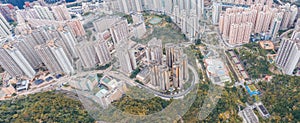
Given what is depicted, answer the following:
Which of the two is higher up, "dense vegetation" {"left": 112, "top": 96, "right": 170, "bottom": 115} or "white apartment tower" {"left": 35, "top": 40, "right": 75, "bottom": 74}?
"white apartment tower" {"left": 35, "top": 40, "right": 75, "bottom": 74}

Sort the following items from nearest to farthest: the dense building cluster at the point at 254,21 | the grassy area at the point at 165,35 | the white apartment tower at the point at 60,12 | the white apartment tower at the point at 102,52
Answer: the white apartment tower at the point at 102,52 < the dense building cluster at the point at 254,21 < the grassy area at the point at 165,35 < the white apartment tower at the point at 60,12

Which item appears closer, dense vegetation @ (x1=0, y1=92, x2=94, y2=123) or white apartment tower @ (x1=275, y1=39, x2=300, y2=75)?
dense vegetation @ (x1=0, y1=92, x2=94, y2=123)

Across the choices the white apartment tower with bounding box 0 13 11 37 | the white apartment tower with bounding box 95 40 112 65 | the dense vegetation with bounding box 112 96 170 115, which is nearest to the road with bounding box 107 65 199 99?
the dense vegetation with bounding box 112 96 170 115

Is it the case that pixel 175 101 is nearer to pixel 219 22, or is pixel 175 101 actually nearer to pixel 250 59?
pixel 250 59

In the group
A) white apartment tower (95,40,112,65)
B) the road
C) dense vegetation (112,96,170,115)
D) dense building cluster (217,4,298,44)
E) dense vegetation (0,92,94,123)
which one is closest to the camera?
dense vegetation (0,92,94,123)

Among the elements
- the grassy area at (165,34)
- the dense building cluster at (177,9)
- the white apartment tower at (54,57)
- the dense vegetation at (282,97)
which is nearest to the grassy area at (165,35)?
the grassy area at (165,34)

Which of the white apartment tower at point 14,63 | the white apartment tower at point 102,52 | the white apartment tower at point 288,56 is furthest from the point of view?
the white apartment tower at point 102,52

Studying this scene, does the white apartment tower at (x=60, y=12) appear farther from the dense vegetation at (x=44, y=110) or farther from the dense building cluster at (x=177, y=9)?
the dense vegetation at (x=44, y=110)

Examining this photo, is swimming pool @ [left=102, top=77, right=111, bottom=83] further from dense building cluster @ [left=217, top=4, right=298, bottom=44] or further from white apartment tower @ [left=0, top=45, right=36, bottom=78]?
dense building cluster @ [left=217, top=4, right=298, bottom=44]

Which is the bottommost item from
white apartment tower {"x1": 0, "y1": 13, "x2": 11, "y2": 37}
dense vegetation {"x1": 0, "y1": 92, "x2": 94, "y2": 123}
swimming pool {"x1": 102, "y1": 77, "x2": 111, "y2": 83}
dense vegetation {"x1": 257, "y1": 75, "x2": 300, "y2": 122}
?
dense vegetation {"x1": 257, "y1": 75, "x2": 300, "y2": 122}
